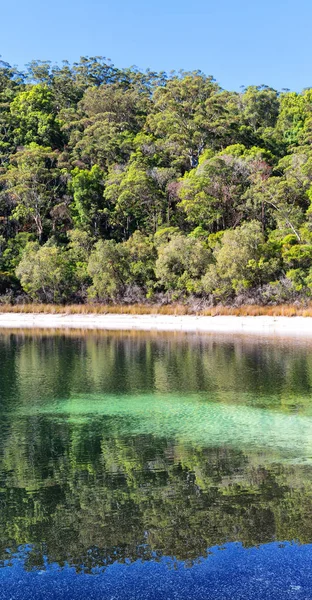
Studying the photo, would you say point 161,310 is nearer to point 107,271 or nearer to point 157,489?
point 107,271

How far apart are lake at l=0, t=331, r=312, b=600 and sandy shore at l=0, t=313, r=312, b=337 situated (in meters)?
20.1

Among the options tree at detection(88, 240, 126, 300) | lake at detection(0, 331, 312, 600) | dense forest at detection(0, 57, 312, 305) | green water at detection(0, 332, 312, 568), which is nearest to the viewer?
lake at detection(0, 331, 312, 600)

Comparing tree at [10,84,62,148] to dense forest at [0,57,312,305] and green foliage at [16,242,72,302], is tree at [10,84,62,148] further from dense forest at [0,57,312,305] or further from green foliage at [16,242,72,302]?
green foliage at [16,242,72,302]

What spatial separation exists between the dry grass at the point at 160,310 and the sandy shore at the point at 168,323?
70 centimetres

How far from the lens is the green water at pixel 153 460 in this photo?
7078 mm

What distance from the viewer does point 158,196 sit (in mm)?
60250

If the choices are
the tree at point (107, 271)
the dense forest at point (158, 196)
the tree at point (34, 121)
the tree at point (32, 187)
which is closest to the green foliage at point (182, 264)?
the dense forest at point (158, 196)

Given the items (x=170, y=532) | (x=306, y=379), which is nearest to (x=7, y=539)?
(x=170, y=532)

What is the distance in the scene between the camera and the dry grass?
4231 centimetres

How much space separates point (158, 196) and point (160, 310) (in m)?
16.5

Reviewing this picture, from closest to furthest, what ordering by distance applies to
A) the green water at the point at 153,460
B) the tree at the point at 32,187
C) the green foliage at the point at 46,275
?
the green water at the point at 153,460, the green foliage at the point at 46,275, the tree at the point at 32,187

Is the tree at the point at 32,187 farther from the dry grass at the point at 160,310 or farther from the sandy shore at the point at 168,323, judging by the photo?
the sandy shore at the point at 168,323

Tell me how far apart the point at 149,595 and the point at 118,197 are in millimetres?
56236

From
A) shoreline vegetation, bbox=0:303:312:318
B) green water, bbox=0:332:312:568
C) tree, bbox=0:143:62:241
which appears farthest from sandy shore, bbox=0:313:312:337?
green water, bbox=0:332:312:568
